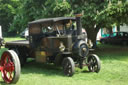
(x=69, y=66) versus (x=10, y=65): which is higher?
(x=10, y=65)

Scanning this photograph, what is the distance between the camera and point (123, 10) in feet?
36.5

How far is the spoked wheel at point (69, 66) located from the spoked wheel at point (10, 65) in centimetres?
228

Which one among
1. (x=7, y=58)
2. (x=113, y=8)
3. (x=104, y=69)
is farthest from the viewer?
(x=113, y=8)

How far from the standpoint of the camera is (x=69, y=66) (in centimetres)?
778

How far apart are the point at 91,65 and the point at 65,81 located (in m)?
1.87

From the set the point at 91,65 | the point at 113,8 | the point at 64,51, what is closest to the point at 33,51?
the point at 64,51

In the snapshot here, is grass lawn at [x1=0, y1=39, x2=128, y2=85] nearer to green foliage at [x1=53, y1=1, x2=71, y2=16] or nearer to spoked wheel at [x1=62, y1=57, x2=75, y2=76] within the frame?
spoked wheel at [x1=62, y1=57, x2=75, y2=76]

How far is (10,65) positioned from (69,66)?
2.49m

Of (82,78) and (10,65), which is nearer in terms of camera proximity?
(10,65)

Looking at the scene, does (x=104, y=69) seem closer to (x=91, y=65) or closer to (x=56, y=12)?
(x=91, y=65)

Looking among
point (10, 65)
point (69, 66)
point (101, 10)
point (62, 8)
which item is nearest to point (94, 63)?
point (69, 66)

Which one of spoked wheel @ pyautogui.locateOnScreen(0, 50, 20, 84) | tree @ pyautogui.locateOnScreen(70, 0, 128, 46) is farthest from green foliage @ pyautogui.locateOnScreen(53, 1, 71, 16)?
spoked wheel @ pyautogui.locateOnScreen(0, 50, 20, 84)

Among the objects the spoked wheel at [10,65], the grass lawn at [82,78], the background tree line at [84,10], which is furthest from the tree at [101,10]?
the spoked wheel at [10,65]

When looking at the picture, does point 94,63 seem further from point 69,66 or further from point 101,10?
point 101,10
